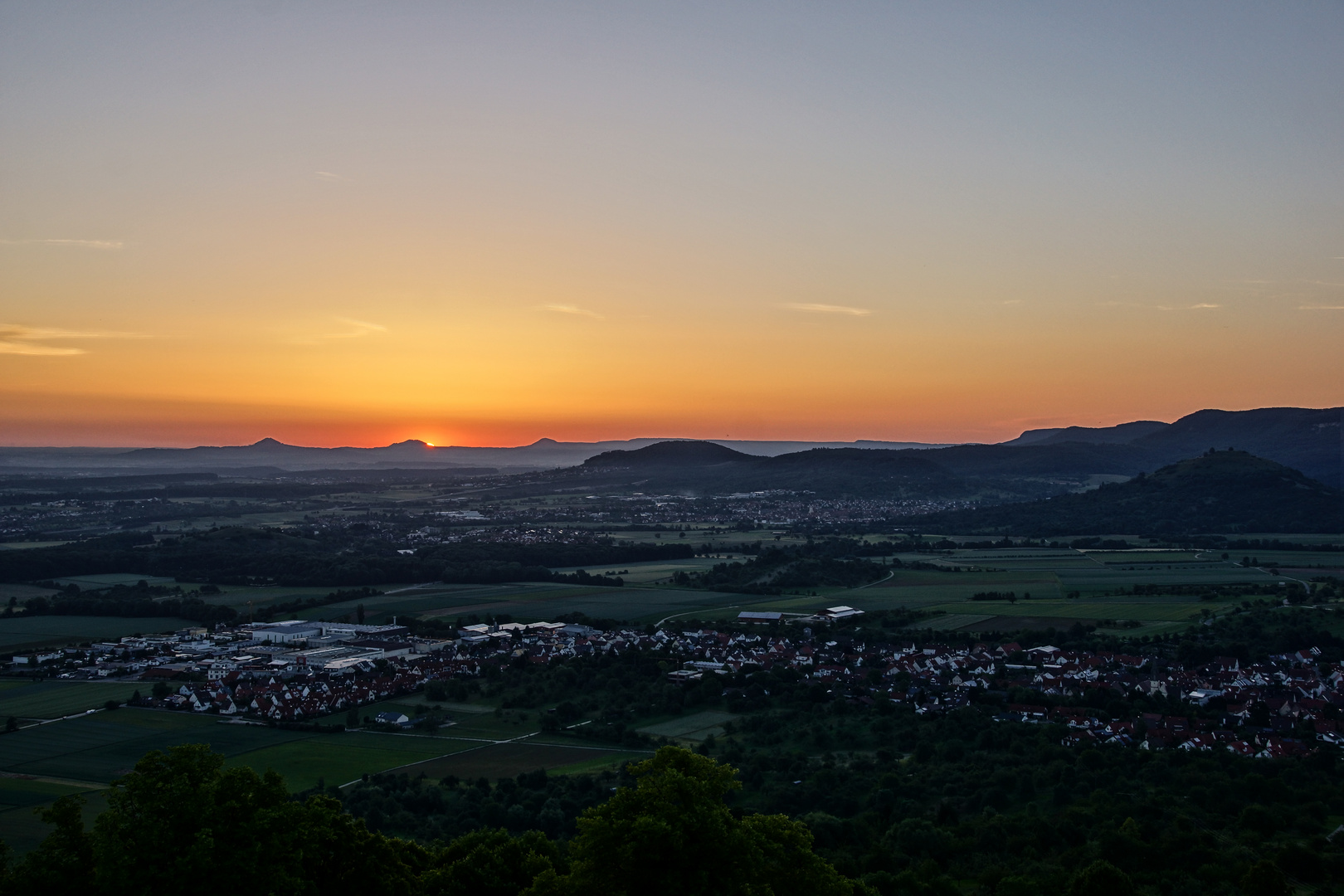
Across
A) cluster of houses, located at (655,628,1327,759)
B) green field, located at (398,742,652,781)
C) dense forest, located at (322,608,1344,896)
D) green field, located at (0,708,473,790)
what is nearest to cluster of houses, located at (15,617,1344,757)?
cluster of houses, located at (655,628,1327,759)

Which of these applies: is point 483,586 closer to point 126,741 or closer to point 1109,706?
point 126,741

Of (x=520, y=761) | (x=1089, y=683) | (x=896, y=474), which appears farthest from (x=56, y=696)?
(x=896, y=474)

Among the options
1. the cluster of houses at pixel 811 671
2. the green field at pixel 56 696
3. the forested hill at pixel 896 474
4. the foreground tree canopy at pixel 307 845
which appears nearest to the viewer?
the foreground tree canopy at pixel 307 845

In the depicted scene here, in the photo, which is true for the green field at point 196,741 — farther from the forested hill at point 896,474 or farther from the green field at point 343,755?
the forested hill at point 896,474

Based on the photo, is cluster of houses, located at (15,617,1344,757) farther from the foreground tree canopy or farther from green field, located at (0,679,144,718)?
the foreground tree canopy

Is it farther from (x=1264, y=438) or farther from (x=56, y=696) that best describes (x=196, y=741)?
(x=1264, y=438)

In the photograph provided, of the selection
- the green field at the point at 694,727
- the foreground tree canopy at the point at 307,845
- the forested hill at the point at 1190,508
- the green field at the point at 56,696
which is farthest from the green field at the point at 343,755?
the forested hill at the point at 1190,508
